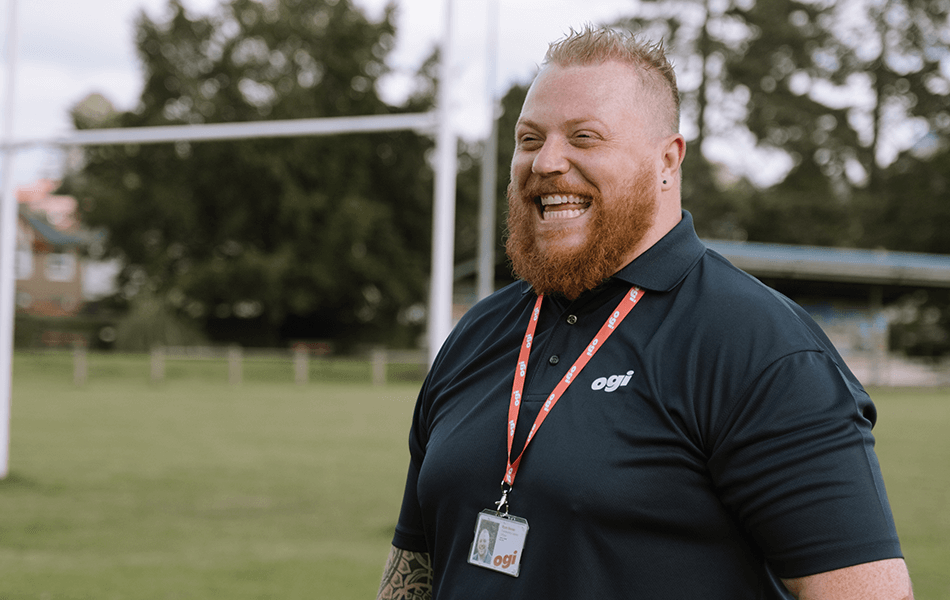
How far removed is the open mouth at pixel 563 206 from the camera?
1694 mm

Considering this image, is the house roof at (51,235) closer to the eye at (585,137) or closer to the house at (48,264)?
the house at (48,264)

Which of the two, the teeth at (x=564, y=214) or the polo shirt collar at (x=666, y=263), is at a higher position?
the teeth at (x=564, y=214)

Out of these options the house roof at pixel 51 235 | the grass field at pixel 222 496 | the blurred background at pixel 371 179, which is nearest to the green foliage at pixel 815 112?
the blurred background at pixel 371 179

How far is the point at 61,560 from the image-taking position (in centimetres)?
604

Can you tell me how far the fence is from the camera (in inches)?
879

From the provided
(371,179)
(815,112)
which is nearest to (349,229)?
(371,179)

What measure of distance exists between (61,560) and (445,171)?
3.84 meters

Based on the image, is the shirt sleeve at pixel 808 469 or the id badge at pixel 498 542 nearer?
the shirt sleeve at pixel 808 469

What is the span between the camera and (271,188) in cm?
3175

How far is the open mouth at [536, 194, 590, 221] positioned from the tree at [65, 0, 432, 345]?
95.8 ft

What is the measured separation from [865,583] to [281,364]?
27.7 metres

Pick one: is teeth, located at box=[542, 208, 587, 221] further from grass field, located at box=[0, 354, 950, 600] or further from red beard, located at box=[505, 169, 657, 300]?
grass field, located at box=[0, 354, 950, 600]

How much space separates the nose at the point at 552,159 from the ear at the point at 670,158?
Result: 6.9 inches

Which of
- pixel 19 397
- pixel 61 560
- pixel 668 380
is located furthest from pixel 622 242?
pixel 19 397
